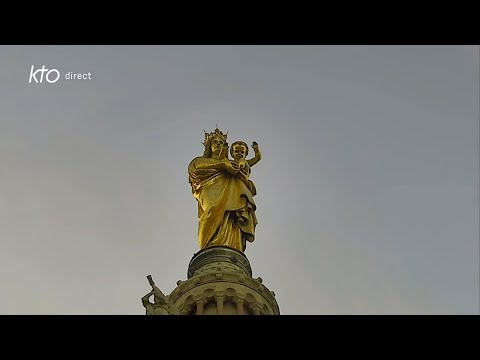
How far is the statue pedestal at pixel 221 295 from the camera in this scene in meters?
18.6

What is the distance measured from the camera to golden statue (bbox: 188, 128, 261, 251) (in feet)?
71.9

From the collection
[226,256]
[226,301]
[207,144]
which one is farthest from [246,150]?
[226,301]

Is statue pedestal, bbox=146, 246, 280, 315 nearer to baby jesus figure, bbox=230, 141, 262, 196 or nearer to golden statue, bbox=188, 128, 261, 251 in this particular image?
golden statue, bbox=188, 128, 261, 251

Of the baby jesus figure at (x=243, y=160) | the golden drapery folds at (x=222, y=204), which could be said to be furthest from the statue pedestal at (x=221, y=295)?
the baby jesus figure at (x=243, y=160)

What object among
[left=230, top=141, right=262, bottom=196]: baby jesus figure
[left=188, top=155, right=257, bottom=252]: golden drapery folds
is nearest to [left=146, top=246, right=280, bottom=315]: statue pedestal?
[left=188, top=155, right=257, bottom=252]: golden drapery folds

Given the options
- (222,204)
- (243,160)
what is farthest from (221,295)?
(243,160)

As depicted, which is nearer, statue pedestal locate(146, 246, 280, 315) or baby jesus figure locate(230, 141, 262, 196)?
statue pedestal locate(146, 246, 280, 315)
